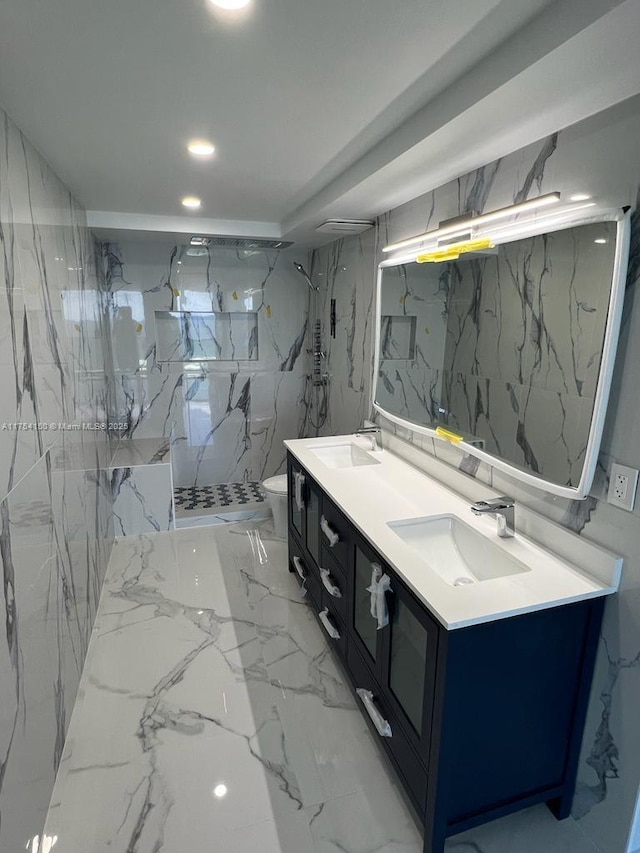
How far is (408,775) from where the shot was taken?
4.92 feet

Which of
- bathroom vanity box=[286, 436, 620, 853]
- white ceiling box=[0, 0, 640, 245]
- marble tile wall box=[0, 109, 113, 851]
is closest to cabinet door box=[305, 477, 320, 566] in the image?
bathroom vanity box=[286, 436, 620, 853]

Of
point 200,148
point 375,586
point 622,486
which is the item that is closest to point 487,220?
point 622,486

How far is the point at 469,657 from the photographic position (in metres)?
1.27

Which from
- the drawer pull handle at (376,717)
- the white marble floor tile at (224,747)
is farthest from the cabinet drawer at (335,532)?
the white marble floor tile at (224,747)

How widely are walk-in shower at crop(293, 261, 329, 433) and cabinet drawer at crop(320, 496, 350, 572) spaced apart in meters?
1.89

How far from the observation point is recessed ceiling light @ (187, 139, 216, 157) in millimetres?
1837

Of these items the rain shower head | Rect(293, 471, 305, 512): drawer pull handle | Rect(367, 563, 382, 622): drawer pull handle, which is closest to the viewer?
Rect(367, 563, 382, 622): drawer pull handle

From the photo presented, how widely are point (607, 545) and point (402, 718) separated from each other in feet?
2.77

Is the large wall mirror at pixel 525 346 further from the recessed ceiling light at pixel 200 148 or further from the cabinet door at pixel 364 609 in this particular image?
the recessed ceiling light at pixel 200 148

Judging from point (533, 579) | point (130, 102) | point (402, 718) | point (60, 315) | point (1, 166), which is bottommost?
point (402, 718)

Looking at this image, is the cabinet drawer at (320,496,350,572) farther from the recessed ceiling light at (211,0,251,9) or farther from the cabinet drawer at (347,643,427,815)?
the recessed ceiling light at (211,0,251,9)

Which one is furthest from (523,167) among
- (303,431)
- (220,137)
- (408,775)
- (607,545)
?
(303,431)

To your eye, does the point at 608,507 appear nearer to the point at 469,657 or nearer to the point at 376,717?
the point at 469,657

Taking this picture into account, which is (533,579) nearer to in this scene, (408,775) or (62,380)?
(408,775)
